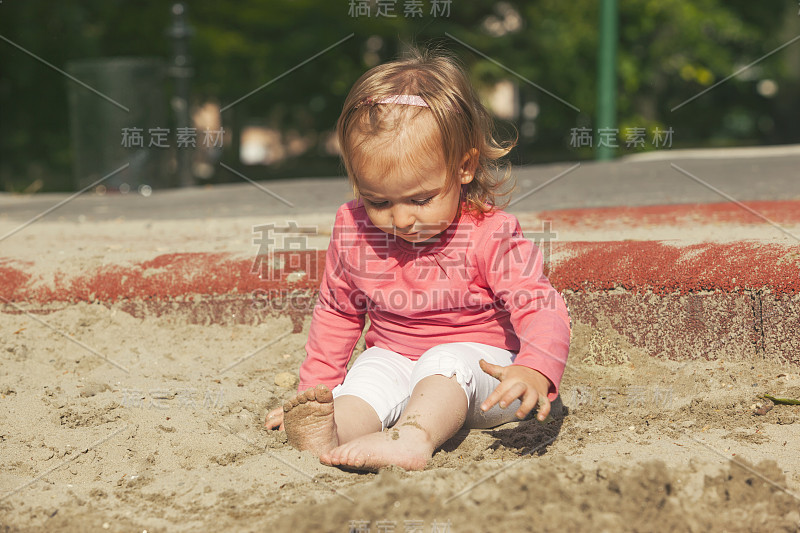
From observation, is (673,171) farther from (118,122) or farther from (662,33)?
(662,33)

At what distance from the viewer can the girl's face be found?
2062mm

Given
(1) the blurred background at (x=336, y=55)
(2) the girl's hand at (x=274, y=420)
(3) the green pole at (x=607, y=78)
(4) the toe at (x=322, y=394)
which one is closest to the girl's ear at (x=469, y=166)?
(4) the toe at (x=322, y=394)

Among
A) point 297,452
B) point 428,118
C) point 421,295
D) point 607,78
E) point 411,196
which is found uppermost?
point 607,78

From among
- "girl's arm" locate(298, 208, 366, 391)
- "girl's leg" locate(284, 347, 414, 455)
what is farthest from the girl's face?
"girl's leg" locate(284, 347, 414, 455)

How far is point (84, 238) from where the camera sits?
3.77 meters

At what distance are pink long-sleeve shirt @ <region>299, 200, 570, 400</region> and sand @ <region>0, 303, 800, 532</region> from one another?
0.85 ft

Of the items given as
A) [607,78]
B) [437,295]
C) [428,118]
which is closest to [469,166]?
[428,118]

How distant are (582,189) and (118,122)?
14.0ft

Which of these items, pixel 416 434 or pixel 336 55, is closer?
pixel 416 434

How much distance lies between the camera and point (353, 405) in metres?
2.13

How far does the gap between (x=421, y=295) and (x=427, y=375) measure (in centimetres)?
25

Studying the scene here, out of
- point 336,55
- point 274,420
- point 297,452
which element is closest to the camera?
point 297,452

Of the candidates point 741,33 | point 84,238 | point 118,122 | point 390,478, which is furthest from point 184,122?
point 741,33

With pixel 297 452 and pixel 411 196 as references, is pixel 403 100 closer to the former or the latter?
pixel 411 196
